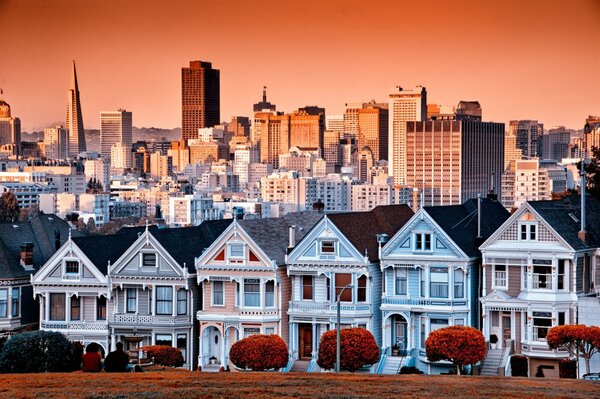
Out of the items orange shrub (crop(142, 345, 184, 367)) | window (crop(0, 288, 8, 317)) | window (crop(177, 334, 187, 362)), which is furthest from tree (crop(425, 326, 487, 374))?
window (crop(0, 288, 8, 317))

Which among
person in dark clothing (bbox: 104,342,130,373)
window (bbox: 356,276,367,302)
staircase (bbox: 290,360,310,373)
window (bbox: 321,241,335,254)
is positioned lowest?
staircase (bbox: 290,360,310,373)

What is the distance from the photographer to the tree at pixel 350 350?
52.2m

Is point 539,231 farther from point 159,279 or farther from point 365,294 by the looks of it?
point 159,279

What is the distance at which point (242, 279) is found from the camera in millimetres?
56281

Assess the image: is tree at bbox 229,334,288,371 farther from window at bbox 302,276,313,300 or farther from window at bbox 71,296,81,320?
window at bbox 71,296,81,320

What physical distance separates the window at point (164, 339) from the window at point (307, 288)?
17.3 ft

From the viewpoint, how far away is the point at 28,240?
63219 mm

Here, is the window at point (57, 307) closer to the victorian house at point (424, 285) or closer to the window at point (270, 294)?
the window at point (270, 294)

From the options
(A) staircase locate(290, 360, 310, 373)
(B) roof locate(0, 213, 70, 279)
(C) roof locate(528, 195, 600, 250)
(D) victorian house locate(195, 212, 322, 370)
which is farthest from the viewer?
(B) roof locate(0, 213, 70, 279)

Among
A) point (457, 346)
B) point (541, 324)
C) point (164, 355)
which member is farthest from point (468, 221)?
point (164, 355)

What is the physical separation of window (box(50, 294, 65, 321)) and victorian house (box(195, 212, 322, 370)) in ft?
18.4

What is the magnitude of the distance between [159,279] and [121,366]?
12543 mm

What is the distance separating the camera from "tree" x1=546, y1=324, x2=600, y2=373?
1948 inches

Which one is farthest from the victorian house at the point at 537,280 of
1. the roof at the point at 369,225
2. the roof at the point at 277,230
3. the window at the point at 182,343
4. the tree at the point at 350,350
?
the window at the point at 182,343
